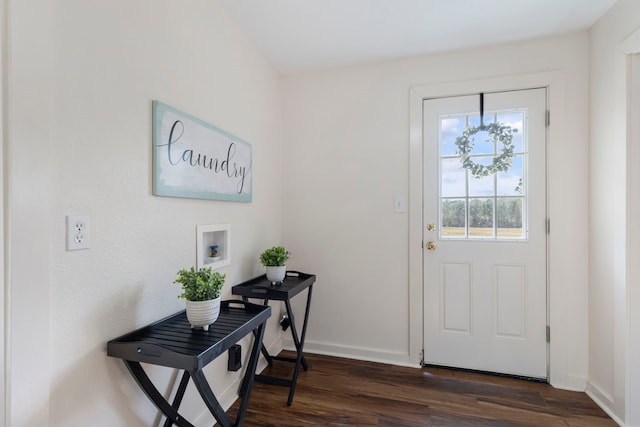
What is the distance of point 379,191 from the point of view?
245cm

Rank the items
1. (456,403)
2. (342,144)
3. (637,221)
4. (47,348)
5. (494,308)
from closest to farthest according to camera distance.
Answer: (47,348) < (637,221) < (456,403) < (494,308) < (342,144)

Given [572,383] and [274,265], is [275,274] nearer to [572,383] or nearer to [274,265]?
[274,265]

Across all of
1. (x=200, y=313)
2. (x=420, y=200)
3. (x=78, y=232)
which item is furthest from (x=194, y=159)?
(x=420, y=200)

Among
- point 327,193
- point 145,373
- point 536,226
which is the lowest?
point 145,373

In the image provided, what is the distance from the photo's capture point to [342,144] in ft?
8.34

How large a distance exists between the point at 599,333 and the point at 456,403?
1.03m

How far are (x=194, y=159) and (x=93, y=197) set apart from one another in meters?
0.56

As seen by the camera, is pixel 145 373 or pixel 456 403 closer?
pixel 145 373

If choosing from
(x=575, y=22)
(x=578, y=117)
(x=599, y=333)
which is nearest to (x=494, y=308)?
(x=599, y=333)

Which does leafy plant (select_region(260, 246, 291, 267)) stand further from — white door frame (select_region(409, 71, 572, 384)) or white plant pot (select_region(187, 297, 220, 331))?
white door frame (select_region(409, 71, 572, 384))

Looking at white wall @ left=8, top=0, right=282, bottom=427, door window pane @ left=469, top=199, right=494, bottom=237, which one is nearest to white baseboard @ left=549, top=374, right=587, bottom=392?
door window pane @ left=469, top=199, right=494, bottom=237

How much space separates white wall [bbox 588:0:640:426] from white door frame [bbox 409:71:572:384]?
0.16 metres

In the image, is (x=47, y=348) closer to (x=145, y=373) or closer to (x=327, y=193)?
(x=145, y=373)

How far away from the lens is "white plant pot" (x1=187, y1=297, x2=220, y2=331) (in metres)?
1.22
